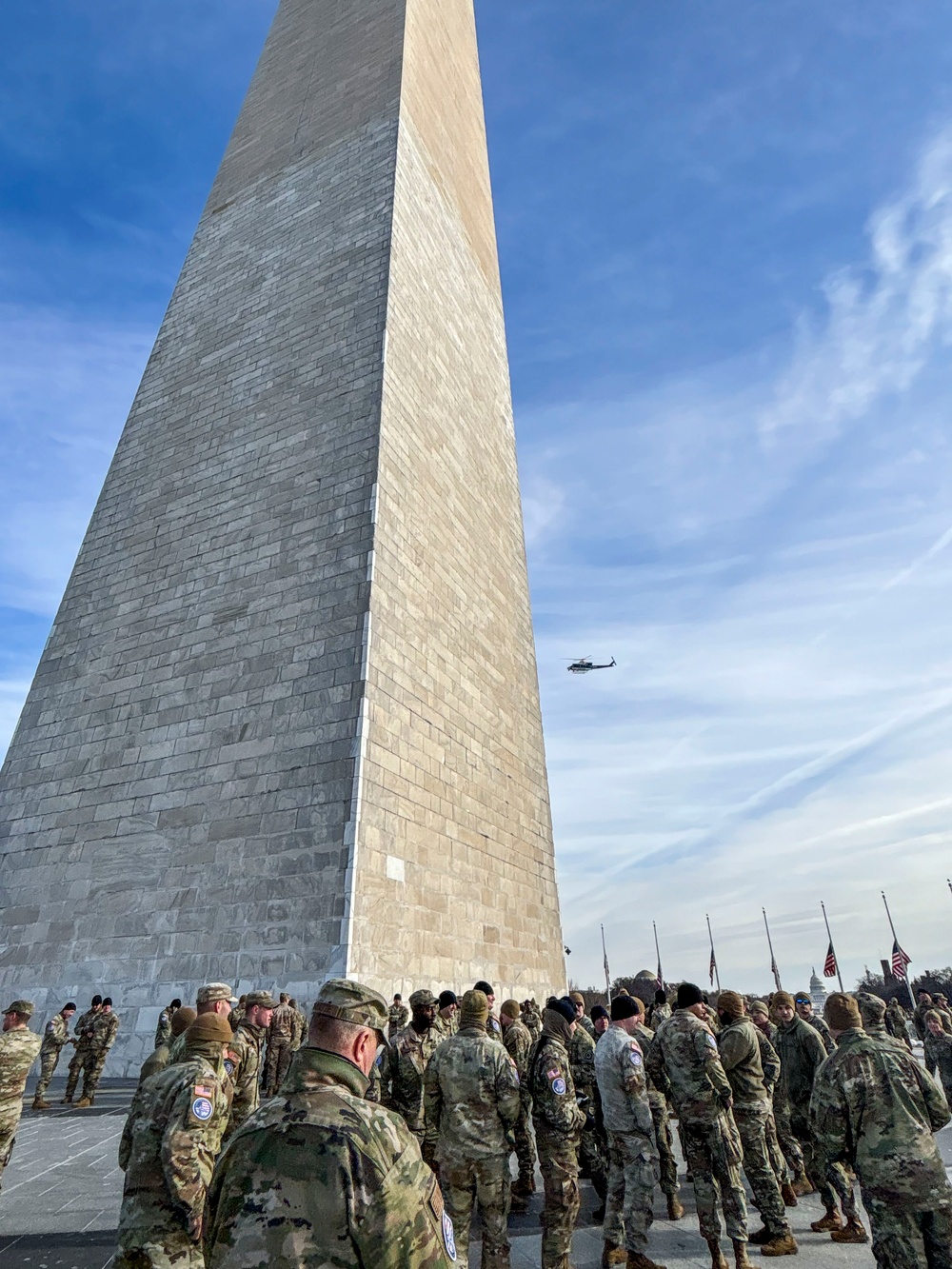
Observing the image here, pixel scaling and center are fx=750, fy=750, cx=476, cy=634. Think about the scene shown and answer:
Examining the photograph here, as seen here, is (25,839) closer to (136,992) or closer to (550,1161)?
(136,992)

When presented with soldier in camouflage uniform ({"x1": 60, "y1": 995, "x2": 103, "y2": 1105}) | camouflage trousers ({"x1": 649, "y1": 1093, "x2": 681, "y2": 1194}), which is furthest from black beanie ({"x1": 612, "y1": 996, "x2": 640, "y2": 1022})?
soldier in camouflage uniform ({"x1": 60, "y1": 995, "x2": 103, "y2": 1105})

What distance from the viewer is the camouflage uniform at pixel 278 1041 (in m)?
7.57

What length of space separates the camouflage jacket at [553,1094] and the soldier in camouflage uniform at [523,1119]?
72 mm

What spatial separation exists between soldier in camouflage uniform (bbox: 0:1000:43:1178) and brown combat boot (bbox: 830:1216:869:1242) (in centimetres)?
498

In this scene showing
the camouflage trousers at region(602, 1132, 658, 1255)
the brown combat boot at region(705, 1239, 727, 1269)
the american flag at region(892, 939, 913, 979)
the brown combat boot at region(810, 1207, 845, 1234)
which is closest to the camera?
the brown combat boot at region(705, 1239, 727, 1269)

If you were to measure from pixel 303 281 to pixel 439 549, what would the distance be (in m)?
6.15

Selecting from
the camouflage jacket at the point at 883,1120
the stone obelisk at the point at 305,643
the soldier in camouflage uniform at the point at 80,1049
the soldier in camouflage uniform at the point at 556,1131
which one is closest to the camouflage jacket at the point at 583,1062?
the soldier in camouflage uniform at the point at 556,1131

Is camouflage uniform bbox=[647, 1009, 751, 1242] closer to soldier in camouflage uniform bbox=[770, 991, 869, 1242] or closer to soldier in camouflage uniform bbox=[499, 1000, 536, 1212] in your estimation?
soldier in camouflage uniform bbox=[499, 1000, 536, 1212]

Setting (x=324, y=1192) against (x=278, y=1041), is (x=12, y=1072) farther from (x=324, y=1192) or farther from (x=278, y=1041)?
(x=324, y=1192)

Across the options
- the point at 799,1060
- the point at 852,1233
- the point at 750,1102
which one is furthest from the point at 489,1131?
the point at 799,1060

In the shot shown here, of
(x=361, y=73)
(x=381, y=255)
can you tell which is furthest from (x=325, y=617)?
(x=361, y=73)

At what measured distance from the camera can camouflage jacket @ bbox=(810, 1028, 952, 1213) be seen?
327 cm

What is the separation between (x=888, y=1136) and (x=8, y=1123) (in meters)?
4.77

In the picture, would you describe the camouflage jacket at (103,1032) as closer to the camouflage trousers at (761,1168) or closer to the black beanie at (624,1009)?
the black beanie at (624,1009)
